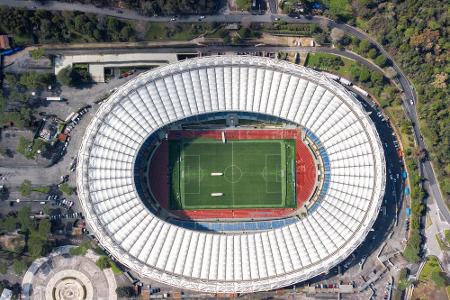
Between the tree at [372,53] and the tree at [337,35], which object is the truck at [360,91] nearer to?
the tree at [372,53]

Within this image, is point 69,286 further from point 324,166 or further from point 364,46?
point 364,46

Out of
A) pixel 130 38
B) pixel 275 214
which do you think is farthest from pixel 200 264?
pixel 130 38

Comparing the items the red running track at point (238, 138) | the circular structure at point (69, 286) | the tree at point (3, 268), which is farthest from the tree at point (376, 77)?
the tree at point (3, 268)

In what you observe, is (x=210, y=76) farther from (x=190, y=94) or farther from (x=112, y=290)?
(x=112, y=290)

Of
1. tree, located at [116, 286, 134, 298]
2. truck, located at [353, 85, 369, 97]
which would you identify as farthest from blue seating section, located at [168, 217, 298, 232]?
truck, located at [353, 85, 369, 97]

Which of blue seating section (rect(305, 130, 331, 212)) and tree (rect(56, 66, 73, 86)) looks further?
blue seating section (rect(305, 130, 331, 212))

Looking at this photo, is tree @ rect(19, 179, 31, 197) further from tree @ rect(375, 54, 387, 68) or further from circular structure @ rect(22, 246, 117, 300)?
tree @ rect(375, 54, 387, 68)
